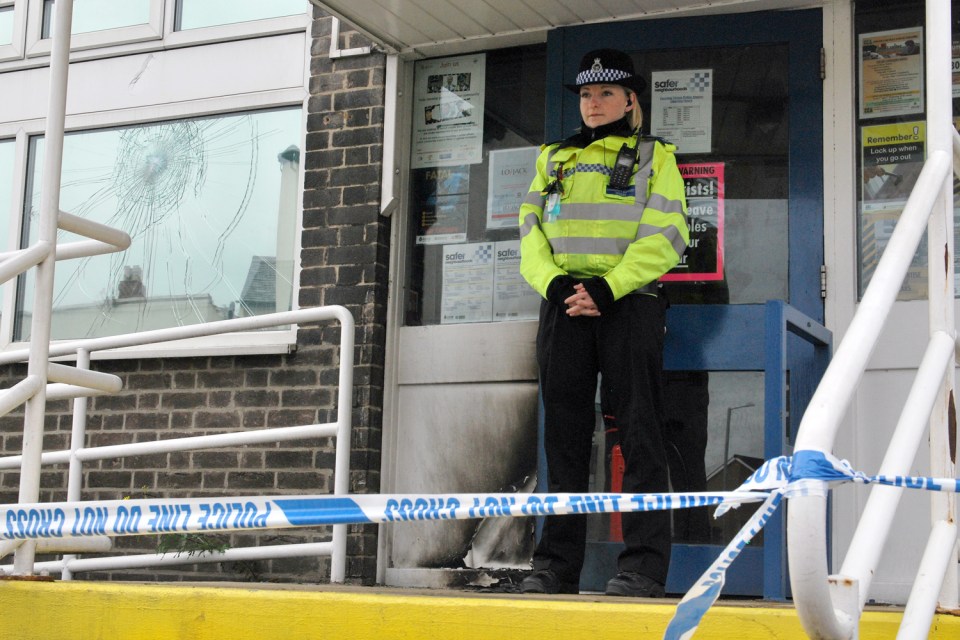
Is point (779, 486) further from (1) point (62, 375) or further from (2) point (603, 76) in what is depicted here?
(2) point (603, 76)

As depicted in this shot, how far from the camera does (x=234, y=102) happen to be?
6.18 metres

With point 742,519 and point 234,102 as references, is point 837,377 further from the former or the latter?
point 234,102

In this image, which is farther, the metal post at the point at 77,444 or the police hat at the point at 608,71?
the metal post at the point at 77,444

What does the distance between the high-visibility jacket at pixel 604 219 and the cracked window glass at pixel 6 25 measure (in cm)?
401

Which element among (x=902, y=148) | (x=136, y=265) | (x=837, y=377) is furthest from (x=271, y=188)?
(x=837, y=377)

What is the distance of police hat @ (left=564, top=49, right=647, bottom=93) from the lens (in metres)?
4.23

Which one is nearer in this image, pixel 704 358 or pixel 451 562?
pixel 704 358

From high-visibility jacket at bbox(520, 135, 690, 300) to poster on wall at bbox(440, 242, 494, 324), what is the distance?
4.14 ft

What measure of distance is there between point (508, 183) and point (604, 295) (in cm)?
179

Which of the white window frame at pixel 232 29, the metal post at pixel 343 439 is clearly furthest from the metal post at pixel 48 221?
the white window frame at pixel 232 29

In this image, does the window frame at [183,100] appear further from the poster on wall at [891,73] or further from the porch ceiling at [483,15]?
the poster on wall at [891,73]

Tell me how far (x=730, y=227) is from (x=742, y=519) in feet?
3.88

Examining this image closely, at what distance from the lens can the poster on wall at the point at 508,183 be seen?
5.58 meters

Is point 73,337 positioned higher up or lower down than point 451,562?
higher up
